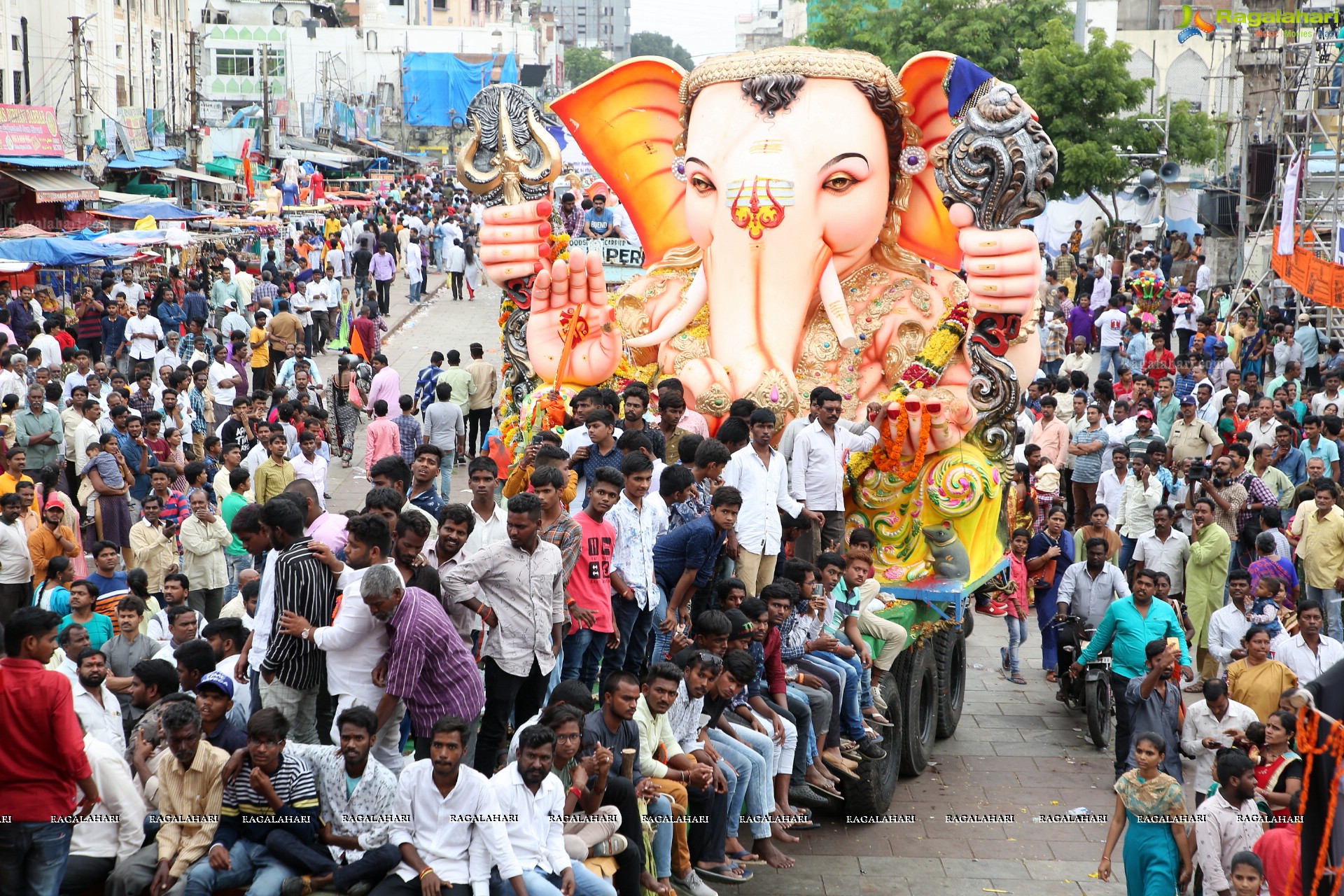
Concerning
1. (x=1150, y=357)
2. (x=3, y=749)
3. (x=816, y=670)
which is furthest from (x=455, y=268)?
(x=3, y=749)

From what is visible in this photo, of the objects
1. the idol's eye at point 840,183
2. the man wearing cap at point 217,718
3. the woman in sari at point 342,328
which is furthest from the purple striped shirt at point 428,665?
the woman in sari at point 342,328

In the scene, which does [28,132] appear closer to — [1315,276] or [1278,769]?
[1315,276]

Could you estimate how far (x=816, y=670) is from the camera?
8.07 meters

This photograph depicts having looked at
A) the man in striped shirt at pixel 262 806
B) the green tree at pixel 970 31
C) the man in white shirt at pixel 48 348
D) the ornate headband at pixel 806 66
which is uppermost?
the green tree at pixel 970 31

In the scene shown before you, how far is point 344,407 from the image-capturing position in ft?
53.6

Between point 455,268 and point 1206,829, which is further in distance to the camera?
point 455,268

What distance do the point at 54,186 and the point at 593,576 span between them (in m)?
21.6

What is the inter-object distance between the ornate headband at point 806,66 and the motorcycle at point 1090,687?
12.3 ft

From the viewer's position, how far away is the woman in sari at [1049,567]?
36.5 feet

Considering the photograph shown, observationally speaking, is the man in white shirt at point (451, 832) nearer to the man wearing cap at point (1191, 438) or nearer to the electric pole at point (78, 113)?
Result: the man wearing cap at point (1191, 438)

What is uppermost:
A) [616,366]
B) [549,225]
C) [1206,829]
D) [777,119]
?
[777,119]

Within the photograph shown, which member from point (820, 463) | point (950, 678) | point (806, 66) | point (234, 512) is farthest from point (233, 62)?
point (820, 463)

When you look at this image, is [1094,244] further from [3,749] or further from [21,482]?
[3,749]

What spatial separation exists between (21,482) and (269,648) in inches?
190
